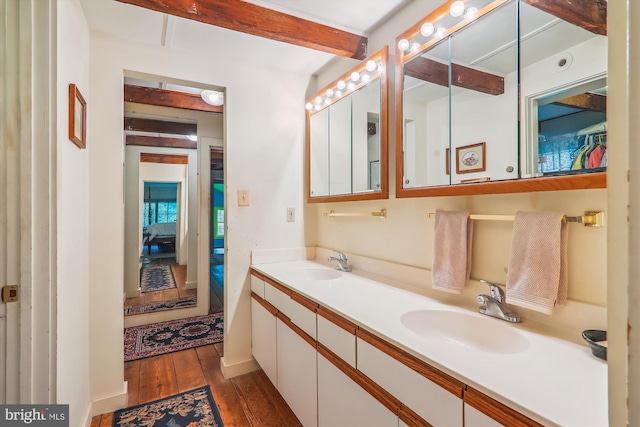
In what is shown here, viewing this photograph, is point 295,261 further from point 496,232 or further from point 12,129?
point 12,129

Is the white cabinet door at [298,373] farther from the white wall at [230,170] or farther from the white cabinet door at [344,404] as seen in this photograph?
the white wall at [230,170]

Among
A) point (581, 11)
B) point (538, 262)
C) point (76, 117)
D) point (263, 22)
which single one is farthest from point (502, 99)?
point (76, 117)

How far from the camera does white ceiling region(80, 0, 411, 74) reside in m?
1.56

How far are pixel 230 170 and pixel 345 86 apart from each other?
3.12ft

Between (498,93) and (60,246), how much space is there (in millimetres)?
1759

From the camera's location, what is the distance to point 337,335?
3.96 ft

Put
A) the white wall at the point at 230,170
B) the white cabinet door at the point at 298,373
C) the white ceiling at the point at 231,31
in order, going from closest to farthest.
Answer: the white cabinet door at the point at 298,373 → the white ceiling at the point at 231,31 → the white wall at the point at 230,170

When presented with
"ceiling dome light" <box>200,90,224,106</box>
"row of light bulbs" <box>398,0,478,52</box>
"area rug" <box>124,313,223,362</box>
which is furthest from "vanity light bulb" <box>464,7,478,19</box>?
"area rug" <box>124,313,223,362</box>

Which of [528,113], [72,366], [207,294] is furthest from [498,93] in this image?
[207,294]

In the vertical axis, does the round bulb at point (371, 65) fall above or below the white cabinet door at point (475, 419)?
above

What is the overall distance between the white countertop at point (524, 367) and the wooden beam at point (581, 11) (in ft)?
3.03

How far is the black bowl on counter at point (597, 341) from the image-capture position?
0.82 m

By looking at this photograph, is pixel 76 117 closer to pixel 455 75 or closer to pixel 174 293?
pixel 455 75

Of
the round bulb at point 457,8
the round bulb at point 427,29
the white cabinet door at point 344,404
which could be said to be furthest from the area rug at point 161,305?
the round bulb at point 457,8
